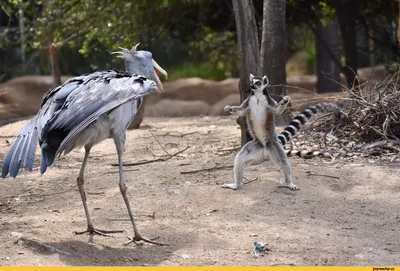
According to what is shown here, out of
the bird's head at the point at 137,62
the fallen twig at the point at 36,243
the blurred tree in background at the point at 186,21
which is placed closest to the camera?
the fallen twig at the point at 36,243

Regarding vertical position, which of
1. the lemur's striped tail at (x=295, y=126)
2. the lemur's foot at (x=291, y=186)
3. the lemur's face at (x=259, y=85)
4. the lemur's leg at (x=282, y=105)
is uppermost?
the lemur's face at (x=259, y=85)

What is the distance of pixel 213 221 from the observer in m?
5.80

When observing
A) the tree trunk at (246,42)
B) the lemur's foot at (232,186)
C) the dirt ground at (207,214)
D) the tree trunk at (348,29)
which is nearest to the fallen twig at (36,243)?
the dirt ground at (207,214)

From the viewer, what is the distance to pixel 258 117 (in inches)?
261

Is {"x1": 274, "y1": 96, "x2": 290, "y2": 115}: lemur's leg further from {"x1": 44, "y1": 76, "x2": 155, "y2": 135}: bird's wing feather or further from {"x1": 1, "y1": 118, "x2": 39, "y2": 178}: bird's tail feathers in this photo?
{"x1": 1, "y1": 118, "x2": 39, "y2": 178}: bird's tail feathers

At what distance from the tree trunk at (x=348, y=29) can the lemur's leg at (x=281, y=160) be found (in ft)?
22.8

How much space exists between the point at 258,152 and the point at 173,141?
345 cm

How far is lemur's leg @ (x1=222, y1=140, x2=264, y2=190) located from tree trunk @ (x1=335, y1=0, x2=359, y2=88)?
6.98m

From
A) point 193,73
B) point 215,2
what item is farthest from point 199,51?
point 215,2

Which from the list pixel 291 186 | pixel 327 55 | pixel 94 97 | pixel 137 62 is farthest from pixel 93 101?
pixel 327 55

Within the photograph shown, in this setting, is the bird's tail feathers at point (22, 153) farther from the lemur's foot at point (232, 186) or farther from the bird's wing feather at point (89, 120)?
the lemur's foot at point (232, 186)

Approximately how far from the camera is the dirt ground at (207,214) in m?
5.00

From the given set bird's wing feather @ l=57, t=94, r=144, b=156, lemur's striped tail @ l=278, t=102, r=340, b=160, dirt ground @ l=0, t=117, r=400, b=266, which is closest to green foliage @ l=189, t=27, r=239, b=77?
lemur's striped tail @ l=278, t=102, r=340, b=160

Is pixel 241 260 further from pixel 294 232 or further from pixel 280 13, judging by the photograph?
pixel 280 13
